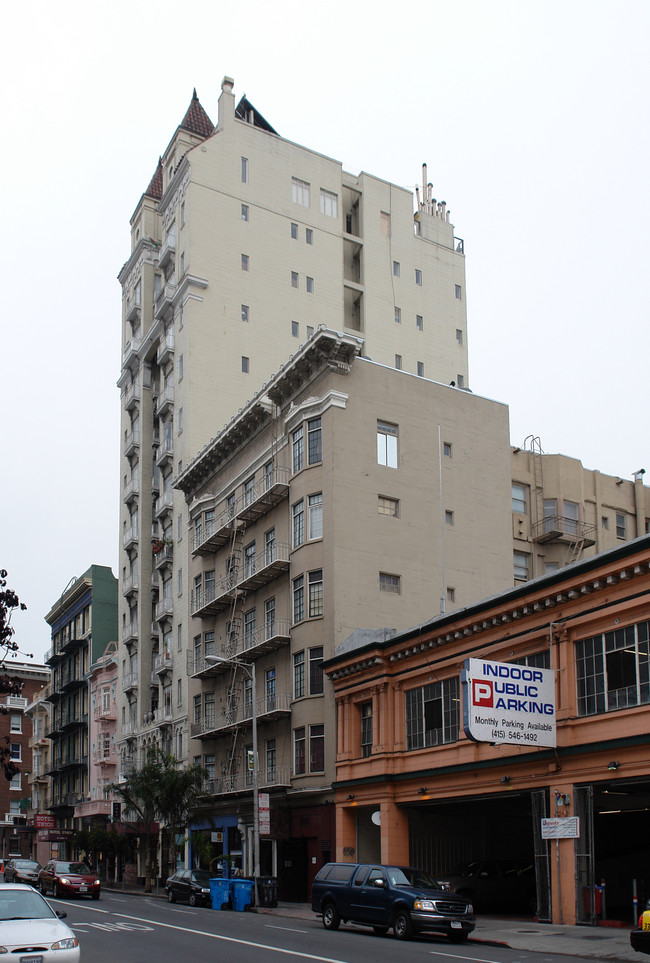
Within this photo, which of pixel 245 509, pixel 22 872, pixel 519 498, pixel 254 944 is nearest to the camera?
pixel 254 944

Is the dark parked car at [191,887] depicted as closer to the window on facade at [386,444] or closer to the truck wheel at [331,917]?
the truck wheel at [331,917]

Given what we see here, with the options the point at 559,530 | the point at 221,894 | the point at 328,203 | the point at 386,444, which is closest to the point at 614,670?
the point at 221,894

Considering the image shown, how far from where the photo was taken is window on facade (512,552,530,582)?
2219 inches

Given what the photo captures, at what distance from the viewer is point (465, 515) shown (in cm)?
4759

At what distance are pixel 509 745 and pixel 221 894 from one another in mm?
13621

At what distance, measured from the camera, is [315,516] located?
44.5 meters

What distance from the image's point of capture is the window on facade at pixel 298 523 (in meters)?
45.2

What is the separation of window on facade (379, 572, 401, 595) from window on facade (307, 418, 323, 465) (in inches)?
219

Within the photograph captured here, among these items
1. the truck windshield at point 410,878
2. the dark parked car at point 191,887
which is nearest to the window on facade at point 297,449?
the dark parked car at point 191,887

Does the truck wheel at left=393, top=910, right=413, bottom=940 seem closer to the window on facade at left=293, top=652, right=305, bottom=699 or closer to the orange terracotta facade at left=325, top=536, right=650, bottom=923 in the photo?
the orange terracotta facade at left=325, top=536, right=650, bottom=923

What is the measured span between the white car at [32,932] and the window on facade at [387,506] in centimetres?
2934

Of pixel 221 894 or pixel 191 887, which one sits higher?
pixel 221 894

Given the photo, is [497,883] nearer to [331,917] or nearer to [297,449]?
[331,917]

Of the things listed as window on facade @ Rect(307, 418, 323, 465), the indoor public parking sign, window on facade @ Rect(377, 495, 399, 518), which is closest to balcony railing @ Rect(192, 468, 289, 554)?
window on facade @ Rect(307, 418, 323, 465)
